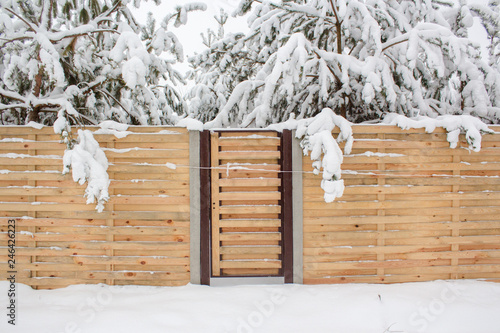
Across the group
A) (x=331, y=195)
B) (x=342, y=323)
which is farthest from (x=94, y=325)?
(x=331, y=195)

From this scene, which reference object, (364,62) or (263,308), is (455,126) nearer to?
(364,62)

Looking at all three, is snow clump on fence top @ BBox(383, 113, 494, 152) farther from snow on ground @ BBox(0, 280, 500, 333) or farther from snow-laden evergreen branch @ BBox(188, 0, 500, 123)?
snow on ground @ BBox(0, 280, 500, 333)

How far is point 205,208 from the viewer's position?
3146mm

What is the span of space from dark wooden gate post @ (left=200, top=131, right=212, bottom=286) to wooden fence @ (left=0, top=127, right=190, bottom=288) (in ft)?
0.55

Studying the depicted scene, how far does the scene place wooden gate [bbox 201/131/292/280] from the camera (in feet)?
10.3

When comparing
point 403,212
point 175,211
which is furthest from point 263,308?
point 403,212

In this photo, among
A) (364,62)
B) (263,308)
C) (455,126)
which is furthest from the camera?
(364,62)

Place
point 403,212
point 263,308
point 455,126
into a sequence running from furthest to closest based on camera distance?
point 403,212
point 455,126
point 263,308

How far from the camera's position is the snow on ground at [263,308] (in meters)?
2.48

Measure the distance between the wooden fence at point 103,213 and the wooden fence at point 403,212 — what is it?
146 centimetres

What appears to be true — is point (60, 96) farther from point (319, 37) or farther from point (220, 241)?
point (319, 37)

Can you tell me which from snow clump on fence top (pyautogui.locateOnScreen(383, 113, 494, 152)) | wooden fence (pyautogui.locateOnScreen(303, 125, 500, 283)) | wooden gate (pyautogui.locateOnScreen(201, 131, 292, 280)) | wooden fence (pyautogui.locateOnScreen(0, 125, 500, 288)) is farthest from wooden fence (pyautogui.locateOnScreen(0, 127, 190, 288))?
snow clump on fence top (pyautogui.locateOnScreen(383, 113, 494, 152))

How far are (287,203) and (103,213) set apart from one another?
6.64 ft

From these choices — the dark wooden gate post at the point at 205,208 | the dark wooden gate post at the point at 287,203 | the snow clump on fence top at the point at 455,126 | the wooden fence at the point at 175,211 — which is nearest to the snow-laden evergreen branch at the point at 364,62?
the snow clump on fence top at the point at 455,126
